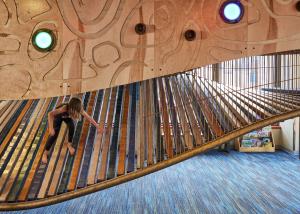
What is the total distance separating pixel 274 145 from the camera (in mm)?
11688

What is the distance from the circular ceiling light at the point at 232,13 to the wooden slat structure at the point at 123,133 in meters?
1.42

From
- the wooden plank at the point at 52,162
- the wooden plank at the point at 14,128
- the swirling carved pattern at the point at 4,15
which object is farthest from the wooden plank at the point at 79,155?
the swirling carved pattern at the point at 4,15

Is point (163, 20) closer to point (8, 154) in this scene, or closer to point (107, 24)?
point (107, 24)

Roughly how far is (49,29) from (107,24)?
2.44 ft

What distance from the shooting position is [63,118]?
17.1ft

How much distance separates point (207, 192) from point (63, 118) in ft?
11.5

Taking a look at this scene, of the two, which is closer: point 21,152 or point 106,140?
point 21,152

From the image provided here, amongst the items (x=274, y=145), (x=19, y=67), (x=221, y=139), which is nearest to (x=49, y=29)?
(x=19, y=67)

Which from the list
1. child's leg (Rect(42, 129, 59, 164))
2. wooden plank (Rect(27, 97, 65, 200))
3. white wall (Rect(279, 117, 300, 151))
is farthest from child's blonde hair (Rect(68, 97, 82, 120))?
white wall (Rect(279, 117, 300, 151))

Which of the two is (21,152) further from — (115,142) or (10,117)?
(115,142)

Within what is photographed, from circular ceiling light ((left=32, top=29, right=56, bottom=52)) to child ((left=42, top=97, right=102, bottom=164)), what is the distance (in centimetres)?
104

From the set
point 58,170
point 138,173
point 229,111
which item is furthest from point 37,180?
point 229,111

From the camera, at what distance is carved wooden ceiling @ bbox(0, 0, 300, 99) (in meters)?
4.54

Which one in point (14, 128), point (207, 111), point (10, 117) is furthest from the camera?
point (10, 117)
